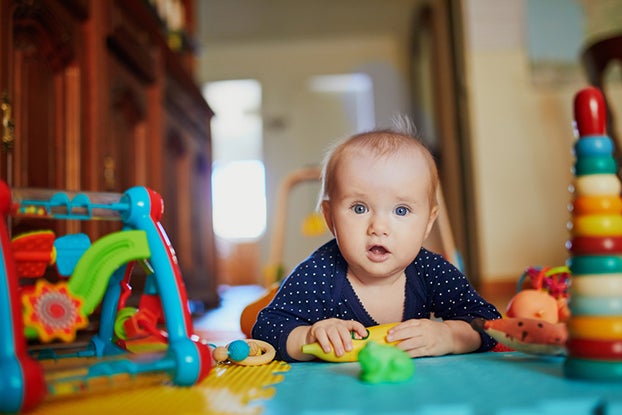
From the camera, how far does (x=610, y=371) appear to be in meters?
0.59

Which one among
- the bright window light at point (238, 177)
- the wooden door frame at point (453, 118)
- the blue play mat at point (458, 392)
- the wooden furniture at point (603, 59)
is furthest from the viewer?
the bright window light at point (238, 177)

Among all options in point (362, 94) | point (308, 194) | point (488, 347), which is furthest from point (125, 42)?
point (362, 94)

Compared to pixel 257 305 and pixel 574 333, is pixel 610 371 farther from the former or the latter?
pixel 257 305

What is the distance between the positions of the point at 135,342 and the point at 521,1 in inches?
101


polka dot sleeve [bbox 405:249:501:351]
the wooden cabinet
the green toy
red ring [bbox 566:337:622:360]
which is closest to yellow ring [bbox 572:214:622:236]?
red ring [bbox 566:337:622:360]

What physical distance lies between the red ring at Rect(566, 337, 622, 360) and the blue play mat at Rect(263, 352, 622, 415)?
3 cm

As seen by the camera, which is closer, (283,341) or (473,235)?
(283,341)

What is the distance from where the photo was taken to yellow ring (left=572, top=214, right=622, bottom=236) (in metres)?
0.61

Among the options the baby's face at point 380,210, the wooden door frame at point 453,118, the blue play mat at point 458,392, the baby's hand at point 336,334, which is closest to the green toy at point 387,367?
the blue play mat at point 458,392

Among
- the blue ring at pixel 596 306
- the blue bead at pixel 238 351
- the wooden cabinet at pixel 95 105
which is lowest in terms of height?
the blue bead at pixel 238 351

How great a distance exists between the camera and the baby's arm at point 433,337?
82 cm

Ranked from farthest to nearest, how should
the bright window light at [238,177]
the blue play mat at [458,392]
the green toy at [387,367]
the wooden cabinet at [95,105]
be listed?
the bright window light at [238,177] → the wooden cabinet at [95,105] → the green toy at [387,367] → the blue play mat at [458,392]

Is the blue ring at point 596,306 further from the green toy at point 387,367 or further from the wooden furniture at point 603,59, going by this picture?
the wooden furniture at point 603,59

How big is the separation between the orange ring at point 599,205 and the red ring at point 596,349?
0.41ft
